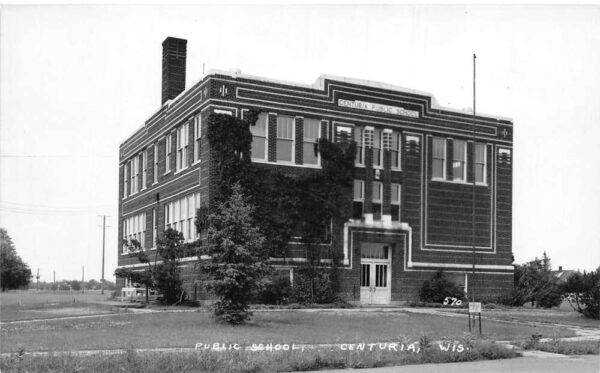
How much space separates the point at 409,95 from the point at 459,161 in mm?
4747

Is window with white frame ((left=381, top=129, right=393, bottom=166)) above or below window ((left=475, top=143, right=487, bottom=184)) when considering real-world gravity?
above

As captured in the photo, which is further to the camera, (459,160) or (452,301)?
(459,160)

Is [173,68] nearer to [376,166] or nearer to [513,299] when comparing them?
[376,166]

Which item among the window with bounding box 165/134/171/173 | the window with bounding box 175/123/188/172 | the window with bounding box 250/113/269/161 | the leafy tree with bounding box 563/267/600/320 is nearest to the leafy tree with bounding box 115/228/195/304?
the window with bounding box 175/123/188/172

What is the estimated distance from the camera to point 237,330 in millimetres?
21844

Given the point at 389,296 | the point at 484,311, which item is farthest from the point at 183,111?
the point at 484,311

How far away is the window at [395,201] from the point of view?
39125 mm

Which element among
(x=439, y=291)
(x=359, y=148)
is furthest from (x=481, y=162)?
(x=439, y=291)

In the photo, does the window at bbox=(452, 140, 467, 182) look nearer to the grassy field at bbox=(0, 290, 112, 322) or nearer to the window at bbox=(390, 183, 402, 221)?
the window at bbox=(390, 183, 402, 221)

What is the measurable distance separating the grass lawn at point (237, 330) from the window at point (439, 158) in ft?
41.3

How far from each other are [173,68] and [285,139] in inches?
397

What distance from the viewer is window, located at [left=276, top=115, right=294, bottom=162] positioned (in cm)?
3622

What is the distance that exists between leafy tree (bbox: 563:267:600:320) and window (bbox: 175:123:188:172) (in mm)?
19079

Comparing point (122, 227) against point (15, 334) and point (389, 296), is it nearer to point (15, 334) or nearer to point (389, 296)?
point (389, 296)
